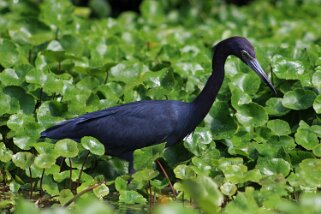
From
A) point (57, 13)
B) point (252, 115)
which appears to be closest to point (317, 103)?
point (252, 115)

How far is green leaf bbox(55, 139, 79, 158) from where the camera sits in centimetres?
520

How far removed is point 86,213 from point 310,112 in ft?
10.7

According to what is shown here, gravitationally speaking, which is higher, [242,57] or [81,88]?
[242,57]

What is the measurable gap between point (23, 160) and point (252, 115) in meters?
1.72

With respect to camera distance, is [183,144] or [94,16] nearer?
[183,144]

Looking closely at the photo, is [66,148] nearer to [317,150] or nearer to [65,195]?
[65,195]

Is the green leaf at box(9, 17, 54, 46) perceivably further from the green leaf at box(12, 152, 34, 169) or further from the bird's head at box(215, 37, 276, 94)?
the green leaf at box(12, 152, 34, 169)

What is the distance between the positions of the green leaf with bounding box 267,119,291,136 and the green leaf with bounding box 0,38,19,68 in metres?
2.16

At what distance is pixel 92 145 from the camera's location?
531cm

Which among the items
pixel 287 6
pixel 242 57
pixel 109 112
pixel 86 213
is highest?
pixel 86 213

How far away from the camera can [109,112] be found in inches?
230

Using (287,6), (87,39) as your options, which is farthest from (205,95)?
(287,6)

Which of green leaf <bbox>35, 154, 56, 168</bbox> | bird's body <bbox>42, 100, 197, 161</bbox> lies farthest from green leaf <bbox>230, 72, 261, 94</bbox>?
green leaf <bbox>35, 154, 56, 168</bbox>

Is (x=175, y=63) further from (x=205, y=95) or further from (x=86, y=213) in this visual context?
(x=86, y=213)
